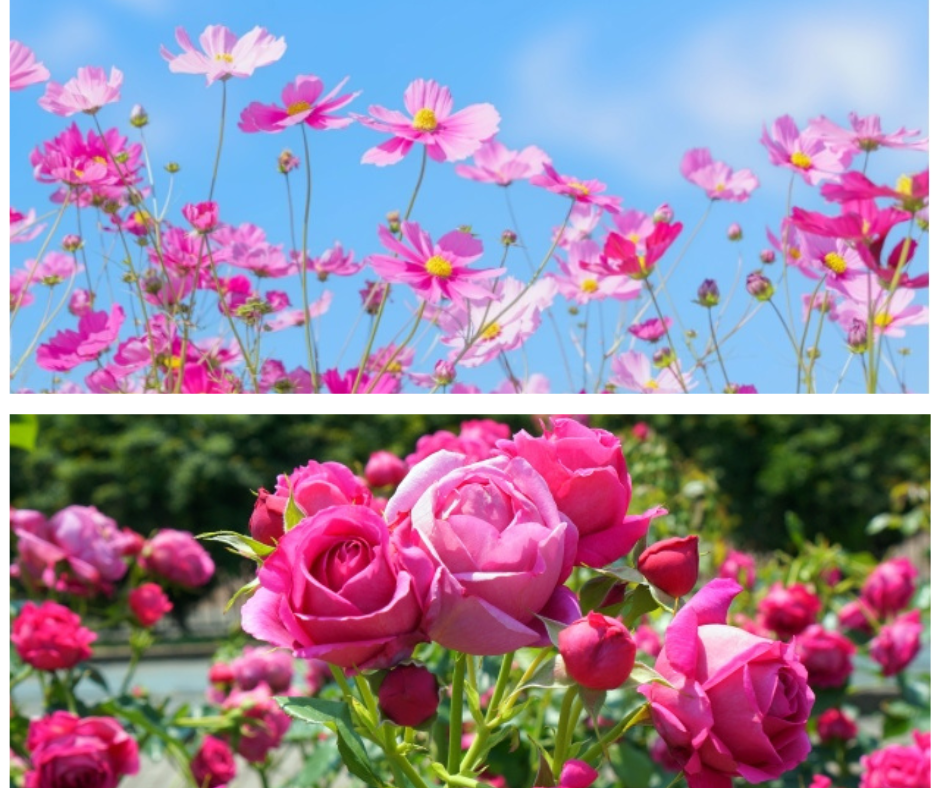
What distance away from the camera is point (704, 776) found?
51cm

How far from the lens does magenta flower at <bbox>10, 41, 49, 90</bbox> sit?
1.05 metres

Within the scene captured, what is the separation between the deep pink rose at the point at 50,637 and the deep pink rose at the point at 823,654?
0.74 meters

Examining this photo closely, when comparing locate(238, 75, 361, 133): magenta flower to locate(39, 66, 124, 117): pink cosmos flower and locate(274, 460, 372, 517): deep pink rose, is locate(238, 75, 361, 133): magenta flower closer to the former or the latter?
locate(39, 66, 124, 117): pink cosmos flower

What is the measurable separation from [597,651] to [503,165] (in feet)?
2.22

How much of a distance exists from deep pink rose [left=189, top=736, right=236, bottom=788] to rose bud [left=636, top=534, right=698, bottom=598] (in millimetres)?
756

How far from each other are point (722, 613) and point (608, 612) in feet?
0.17

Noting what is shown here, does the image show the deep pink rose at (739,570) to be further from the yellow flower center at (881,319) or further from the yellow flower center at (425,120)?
the yellow flower center at (425,120)

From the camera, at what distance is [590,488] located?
0.56 meters

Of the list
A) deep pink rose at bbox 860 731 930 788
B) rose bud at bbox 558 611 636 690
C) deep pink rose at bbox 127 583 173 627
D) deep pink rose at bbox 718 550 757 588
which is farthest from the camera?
deep pink rose at bbox 718 550 757 588

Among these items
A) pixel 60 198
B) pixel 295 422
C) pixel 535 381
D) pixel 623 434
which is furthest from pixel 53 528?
pixel 295 422

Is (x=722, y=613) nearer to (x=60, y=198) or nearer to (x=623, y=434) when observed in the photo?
(x=60, y=198)

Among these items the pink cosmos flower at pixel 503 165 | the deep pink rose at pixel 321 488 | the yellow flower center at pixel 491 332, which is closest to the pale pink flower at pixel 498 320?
the yellow flower center at pixel 491 332

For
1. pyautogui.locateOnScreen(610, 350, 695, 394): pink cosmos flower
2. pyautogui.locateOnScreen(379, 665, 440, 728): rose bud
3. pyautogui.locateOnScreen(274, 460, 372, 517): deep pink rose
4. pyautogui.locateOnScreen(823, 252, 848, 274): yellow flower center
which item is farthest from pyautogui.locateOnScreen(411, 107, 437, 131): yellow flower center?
pyautogui.locateOnScreen(379, 665, 440, 728): rose bud

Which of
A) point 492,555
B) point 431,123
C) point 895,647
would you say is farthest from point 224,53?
point 895,647
